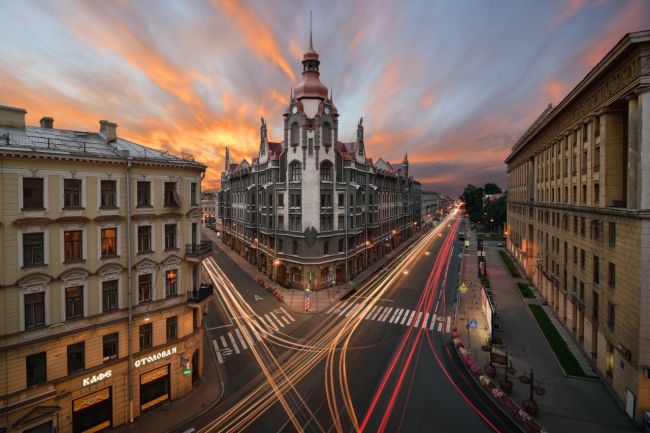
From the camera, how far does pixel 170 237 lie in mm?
24250

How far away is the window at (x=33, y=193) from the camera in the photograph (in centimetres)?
1806

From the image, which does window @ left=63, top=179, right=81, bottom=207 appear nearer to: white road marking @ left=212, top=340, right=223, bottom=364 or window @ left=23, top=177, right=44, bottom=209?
window @ left=23, top=177, right=44, bottom=209

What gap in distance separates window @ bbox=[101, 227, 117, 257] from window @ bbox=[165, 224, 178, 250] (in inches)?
131

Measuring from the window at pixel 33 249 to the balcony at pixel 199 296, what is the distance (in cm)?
950

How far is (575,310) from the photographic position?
1243 inches

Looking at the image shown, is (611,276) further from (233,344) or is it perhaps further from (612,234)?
(233,344)

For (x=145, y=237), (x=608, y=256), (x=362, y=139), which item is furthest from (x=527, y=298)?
(x=145, y=237)

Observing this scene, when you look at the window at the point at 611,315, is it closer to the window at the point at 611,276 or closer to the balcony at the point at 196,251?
the window at the point at 611,276

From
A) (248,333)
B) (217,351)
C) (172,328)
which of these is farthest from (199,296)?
(248,333)

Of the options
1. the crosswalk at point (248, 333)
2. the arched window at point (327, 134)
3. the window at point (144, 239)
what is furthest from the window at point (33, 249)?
the arched window at point (327, 134)

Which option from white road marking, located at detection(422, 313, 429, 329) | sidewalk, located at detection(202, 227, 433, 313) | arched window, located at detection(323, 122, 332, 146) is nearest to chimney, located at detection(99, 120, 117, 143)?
sidewalk, located at detection(202, 227, 433, 313)

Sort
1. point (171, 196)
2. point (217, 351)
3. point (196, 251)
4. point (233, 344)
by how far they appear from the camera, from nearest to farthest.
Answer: point (171, 196) < point (196, 251) < point (217, 351) < point (233, 344)

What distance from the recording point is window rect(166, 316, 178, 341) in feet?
78.5

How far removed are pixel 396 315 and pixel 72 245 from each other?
3367cm
